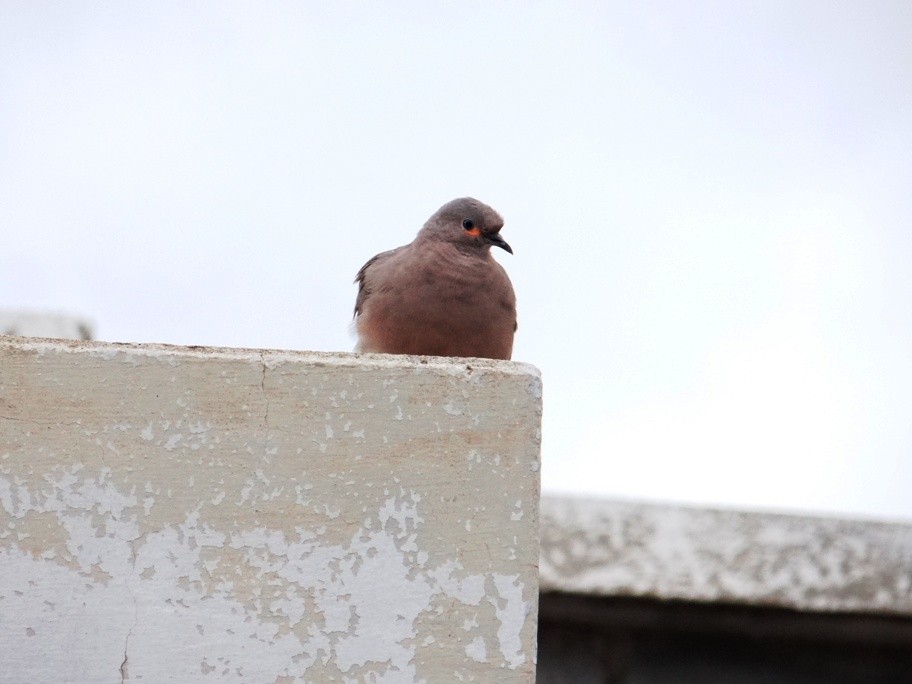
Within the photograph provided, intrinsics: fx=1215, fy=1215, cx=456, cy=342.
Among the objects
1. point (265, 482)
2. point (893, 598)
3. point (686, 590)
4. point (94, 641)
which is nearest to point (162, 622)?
point (94, 641)

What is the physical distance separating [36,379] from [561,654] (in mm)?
2513

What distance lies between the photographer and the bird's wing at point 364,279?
336 cm

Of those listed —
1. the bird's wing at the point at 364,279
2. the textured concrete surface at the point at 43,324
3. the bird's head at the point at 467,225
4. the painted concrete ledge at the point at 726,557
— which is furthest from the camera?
the textured concrete surface at the point at 43,324

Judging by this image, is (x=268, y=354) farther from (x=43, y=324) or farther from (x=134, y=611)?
(x=43, y=324)

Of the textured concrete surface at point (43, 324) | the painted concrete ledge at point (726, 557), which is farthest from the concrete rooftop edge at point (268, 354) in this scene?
the textured concrete surface at point (43, 324)

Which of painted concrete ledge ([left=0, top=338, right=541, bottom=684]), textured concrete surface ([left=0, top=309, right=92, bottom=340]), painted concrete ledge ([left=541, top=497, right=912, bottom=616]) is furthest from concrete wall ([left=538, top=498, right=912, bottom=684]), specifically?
textured concrete surface ([left=0, top=309, right=92, bottom=340])

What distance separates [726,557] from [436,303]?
→ 146 centimetres

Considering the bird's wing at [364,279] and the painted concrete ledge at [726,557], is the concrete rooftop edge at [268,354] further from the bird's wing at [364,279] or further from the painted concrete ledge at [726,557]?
the painted concrete ledge at [726,557]

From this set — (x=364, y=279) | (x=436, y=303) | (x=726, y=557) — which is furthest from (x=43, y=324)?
(x=726, y=557)

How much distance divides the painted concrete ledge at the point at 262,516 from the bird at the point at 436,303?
849 mm

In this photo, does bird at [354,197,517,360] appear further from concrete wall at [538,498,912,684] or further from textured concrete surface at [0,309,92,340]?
textured concrete surface at [0,309,92,340]

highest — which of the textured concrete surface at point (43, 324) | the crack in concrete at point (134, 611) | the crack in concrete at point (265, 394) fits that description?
the textured concrete surface at point (43, 324)

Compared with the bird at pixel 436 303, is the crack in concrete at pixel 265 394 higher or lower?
lower

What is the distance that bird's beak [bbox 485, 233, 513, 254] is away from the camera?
371 cm
